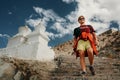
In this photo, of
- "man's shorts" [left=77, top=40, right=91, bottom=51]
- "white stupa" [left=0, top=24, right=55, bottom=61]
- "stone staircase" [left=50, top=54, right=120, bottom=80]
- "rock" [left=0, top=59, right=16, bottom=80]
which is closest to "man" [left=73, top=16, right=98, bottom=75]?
"man's shorts" [left=77, top=40, right=91, bottom=51]

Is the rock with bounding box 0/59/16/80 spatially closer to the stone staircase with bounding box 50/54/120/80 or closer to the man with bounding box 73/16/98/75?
the stone staircase with bounding box 50/54/120/80

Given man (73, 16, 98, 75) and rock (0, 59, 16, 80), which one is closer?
man (73, 16, 98, 75)

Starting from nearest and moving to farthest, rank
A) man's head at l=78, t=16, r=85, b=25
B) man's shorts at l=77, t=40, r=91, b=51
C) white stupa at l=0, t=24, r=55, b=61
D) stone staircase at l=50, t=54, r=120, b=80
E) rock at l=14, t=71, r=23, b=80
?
stone staircase at l=50, t=54, r=120, b=80 < man's shorts at l=77, t=40, r=91, b=51 < man's head at l=78, t=16, r=85, b=25 < rock at l=14, t=71, r=23, b=80 < white stupa at l=0, t=24, r=55, b=61

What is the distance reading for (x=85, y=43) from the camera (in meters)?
8.52

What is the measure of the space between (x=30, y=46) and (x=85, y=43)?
5.67 meters

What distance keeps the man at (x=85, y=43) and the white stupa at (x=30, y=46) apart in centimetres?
470

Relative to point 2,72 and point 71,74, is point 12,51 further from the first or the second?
point 71,74

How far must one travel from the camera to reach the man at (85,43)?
838 cm

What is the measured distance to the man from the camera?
330 inches

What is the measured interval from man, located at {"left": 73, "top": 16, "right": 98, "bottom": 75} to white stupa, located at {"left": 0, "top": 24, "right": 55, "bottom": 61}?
4702mm

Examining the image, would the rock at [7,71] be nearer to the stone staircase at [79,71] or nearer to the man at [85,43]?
the stone staircase at [79,71]

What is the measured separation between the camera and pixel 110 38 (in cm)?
3170

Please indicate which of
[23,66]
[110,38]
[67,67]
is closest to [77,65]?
[67,67]

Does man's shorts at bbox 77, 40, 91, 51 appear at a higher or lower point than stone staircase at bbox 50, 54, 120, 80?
higher
